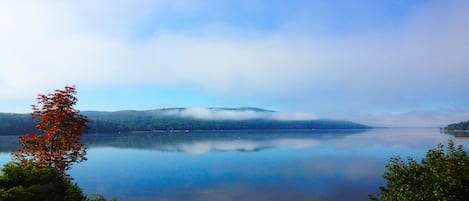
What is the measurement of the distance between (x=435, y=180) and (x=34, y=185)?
14.3 meters

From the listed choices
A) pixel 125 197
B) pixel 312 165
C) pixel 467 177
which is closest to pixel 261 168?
pixel 312 165

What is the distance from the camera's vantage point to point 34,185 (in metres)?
11.2

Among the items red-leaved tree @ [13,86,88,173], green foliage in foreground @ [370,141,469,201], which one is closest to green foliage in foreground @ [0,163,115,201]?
red-leaved tree @ [13,86,88,173]

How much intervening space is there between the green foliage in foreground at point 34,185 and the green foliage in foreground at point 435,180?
11550 mm

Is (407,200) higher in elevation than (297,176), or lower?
higher

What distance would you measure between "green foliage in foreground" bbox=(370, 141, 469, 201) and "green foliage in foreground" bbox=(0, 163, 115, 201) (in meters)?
11.6

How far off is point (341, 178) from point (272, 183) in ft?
29.0

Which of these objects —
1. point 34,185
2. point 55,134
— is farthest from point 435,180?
point 55,134

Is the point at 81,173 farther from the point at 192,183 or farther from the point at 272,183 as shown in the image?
the point at 272,183

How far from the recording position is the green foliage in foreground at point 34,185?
10547mm

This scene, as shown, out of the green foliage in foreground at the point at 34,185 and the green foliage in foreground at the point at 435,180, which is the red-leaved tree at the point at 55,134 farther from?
the green foliage in foreground at the point at 435,180

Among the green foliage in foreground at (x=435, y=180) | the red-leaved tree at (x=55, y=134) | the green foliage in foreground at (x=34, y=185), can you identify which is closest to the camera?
the green foliage in foreground at (x=34, y=185)

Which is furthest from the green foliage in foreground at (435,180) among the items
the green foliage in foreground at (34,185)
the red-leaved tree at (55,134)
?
the red-leaved tree at (55,134)

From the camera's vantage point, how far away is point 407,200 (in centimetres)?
1145
